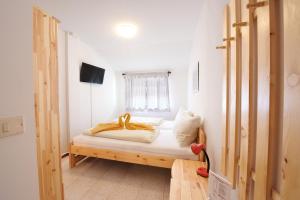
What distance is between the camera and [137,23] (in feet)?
8.04

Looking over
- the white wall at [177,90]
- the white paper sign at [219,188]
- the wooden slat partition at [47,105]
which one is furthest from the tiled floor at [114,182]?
the white wall at [177,90]

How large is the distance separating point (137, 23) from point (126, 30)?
0.32 m

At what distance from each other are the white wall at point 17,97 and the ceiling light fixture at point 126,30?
1.75 metres

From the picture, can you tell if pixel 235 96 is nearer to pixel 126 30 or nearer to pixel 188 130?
pixel 188 130

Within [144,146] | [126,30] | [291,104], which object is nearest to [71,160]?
[144,146]

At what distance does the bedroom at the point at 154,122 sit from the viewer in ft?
1.39

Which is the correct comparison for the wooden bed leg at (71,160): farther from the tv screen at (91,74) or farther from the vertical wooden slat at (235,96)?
the vertical wooden slat at (235,96)

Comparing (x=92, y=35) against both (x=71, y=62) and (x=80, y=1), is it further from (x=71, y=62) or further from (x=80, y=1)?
(x=80, y=1)

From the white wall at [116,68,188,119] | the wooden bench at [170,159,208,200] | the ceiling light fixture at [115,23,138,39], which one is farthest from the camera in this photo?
the white wall at [116,68,188,119]

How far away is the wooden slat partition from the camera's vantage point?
1.29 meters

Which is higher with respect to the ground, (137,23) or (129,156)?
(137,23)

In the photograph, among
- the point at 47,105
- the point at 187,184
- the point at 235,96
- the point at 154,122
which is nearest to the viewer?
the point at 235,96

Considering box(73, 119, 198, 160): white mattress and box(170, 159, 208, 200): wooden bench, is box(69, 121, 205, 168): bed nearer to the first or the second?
box(73, 119, 198, 160): white mattress

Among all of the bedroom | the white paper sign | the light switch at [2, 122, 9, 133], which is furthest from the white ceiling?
the white paper sign
